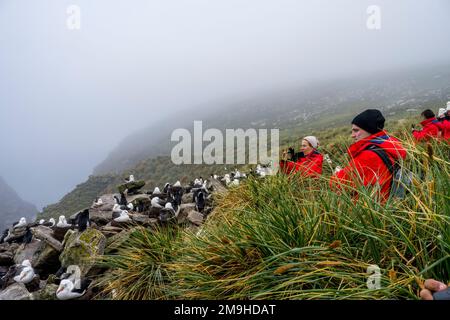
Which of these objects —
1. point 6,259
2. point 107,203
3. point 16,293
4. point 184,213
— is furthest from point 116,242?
point 107,203

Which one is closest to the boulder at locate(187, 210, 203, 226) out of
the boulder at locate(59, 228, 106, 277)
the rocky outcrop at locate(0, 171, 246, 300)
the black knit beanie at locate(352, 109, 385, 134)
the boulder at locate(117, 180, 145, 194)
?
the rocky outcrop at locate(0, 171, 246, 300)

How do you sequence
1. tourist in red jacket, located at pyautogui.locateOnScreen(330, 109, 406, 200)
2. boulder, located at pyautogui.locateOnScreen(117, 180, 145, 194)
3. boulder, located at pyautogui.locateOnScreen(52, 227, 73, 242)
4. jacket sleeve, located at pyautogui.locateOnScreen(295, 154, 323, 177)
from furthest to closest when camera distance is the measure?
1. boulder, located at pyautogui.locateOnScreen(117, 180, 145, 194)
2. boulder, located at pyautogui.locateOnScreen(52, 227, 73, 242)
3. jacket sleeve, located at pyautogui.locateOnScreen(295, 154, 323, 177)
4. tourist in red jacket, located at pyautogui.locateOnScreen(330, 109, 406, 200)

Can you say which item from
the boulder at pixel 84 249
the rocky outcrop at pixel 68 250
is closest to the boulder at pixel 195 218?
the rocky outcrop at pixel 68 250

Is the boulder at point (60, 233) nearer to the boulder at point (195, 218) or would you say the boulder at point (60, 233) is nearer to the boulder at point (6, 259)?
the boulder at point (6, 259)

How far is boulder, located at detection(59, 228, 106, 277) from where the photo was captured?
416 cm

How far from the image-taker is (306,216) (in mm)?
2385

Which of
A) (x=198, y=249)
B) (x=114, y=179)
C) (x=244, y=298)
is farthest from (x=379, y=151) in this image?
(x=114, y=179)

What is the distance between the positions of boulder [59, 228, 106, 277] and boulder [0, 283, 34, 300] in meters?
0.58

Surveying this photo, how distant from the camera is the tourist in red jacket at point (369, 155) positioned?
99.7 inches

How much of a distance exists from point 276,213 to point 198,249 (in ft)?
2.95

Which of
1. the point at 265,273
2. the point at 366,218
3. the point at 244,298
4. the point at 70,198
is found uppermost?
the point at 366,218

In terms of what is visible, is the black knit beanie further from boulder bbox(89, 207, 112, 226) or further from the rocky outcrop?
boulder bbox(89, 207, 112, 226)
